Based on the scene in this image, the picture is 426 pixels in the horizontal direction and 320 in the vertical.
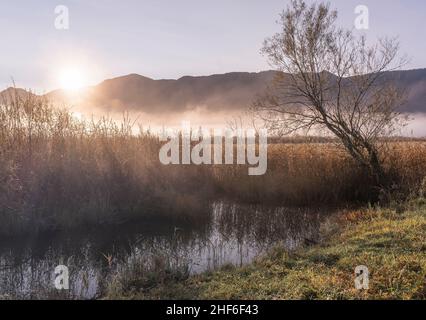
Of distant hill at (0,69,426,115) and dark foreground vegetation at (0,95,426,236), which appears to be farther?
distant hill at (0,69,426,115)

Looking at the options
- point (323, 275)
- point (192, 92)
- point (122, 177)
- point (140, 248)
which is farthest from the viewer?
point (192, 92)

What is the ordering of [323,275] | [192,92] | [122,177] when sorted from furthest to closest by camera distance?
1. [192,92]
2. [122,177]
3. [323,275]

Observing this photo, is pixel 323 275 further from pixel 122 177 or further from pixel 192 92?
pixel 192 92

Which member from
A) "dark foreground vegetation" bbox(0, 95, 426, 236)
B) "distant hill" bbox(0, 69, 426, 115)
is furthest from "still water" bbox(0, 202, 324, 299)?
"distant hill" bbox(0, 69, 426, 115)

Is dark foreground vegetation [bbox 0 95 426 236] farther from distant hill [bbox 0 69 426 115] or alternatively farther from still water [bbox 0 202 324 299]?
distant hill [bbox 0 69 426 115]

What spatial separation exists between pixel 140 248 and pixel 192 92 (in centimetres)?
11637

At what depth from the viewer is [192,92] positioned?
4783 inches

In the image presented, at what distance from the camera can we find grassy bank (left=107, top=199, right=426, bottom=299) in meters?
3.99

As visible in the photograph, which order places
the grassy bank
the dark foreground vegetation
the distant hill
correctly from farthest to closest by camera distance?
the distant hill < the dark foreground vegetation < the grassy bank

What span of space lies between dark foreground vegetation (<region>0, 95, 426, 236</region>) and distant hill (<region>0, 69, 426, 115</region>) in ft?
320

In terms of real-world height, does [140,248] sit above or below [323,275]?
below

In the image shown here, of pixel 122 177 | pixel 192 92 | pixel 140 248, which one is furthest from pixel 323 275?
pixel 192 92

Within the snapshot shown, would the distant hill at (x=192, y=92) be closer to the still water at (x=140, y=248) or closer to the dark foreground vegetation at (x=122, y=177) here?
the dark foreground vegetation at (x=122, y=177)
